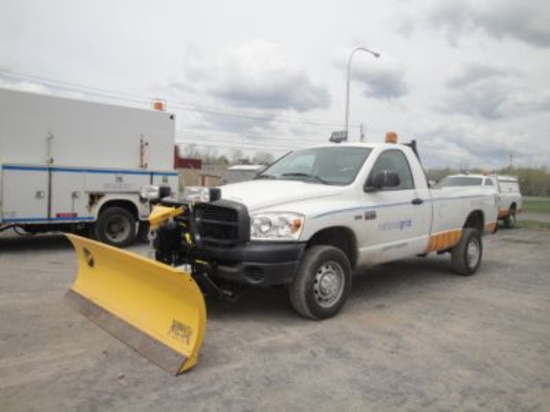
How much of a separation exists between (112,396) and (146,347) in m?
0.75

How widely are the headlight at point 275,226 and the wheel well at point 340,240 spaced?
2.04 ft

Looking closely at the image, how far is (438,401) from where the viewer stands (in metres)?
3.45

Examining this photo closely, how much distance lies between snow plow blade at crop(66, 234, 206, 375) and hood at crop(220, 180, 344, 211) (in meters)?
1.20

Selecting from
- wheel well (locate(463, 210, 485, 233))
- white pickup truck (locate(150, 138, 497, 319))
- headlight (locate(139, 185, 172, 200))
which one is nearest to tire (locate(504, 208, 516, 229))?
wheel well (locate(463, 210, 485, 233))

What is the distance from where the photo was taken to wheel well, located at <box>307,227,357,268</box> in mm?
5422

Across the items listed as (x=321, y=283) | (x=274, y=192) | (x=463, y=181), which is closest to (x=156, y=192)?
(x=274, y=192)

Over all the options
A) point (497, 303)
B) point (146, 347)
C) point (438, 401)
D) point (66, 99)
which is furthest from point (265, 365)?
point (66, 99)

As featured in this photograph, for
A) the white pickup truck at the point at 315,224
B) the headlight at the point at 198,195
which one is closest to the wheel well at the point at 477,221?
the white pickup truck at the point at 315,224

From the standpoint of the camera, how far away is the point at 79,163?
9.61 m

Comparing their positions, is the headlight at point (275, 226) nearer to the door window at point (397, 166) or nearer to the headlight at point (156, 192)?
the headlight at point (156, 192)

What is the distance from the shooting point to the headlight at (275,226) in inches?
187

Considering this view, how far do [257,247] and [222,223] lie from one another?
483 millimetres

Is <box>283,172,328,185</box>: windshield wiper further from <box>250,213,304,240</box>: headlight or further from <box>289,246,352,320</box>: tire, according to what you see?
<box>250,213,304,240</box>: headlight

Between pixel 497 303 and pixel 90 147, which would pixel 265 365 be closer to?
pixel 497 303
